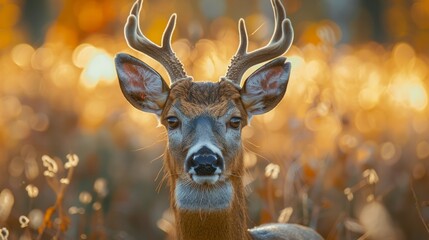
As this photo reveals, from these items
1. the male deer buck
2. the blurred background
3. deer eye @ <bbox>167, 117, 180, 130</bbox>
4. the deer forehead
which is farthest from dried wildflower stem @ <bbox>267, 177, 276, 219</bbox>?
deer eye @ <bbox>167, 117, 180, 130</bbox>

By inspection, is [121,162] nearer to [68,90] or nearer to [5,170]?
[5,170]

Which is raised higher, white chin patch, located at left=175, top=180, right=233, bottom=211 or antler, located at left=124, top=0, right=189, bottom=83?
antler, located at left=124, top=0, right=189, bottom=83

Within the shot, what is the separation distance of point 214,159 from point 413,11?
27816 millimetres

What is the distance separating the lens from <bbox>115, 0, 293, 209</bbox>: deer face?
8.13 m

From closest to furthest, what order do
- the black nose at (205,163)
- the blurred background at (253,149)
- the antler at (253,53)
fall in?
the black nose at (205,163) < the antler at (253,53) < the blurred background at (253,149)

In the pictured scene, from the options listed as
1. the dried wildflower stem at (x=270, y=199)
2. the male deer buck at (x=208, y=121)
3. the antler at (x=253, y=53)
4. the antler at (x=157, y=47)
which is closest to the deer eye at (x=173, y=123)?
the male deer buck at (x=208, y=121)

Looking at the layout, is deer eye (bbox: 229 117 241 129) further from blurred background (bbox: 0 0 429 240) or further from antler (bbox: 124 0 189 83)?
blurred background (bbox: 0 0 429 240)

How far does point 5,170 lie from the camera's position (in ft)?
43.1

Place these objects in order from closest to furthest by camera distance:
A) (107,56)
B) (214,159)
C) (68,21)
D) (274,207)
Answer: (214,159), (274,207), (107,56), (68,21)

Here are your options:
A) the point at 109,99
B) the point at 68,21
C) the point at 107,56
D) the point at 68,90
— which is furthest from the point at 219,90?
the point at 68,21

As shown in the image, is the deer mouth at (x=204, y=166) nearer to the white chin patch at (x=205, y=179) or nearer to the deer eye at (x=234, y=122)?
the white chin patch at (x=205, y=179)

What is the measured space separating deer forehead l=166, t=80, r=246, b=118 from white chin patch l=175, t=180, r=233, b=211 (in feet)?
1.74

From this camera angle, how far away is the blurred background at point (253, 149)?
10.5 m

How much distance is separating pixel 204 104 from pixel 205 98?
2.1 inches
